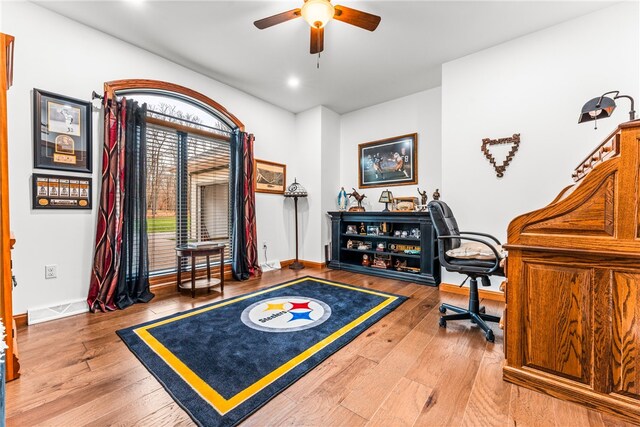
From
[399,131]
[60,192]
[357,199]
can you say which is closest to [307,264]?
[357,199]

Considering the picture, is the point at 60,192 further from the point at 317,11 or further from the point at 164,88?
the point at 317,11

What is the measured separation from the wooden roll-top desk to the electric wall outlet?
361 cm

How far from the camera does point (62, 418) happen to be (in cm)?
124

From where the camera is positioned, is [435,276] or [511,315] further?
[435,276]

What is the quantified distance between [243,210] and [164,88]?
5.79ft

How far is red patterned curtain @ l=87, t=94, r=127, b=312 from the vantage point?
2594 millimetres

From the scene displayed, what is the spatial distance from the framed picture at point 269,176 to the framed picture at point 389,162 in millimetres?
1384

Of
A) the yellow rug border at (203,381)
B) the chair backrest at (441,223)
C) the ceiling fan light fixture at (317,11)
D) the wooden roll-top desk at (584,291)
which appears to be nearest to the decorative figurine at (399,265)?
the yellow rug border at (203,381)

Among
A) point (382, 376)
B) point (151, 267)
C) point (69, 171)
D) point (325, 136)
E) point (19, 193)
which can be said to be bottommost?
point (382, 376)

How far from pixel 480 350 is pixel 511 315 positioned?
1.70ft

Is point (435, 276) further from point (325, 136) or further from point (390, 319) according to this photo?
point (325, 136)

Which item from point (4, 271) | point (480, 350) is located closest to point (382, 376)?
point (480, 350)

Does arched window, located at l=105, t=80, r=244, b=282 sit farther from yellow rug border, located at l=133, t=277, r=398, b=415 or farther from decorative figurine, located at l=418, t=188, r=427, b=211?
decorative figurine, located at l=418, t=188, r=427, b=211

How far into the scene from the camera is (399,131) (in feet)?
14.3
